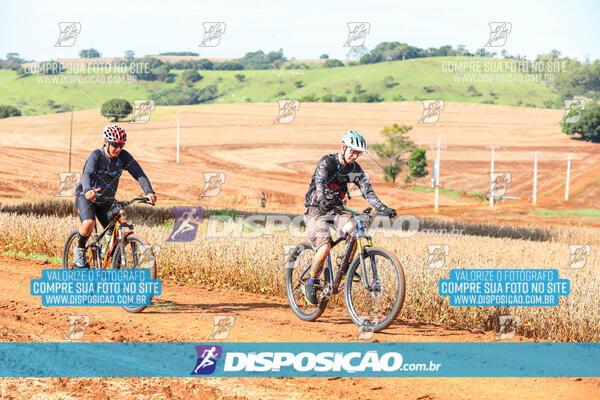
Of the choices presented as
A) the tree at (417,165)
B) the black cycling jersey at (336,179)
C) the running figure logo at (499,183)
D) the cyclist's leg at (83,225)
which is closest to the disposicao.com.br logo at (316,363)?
the black cycling jersey at (336,179)

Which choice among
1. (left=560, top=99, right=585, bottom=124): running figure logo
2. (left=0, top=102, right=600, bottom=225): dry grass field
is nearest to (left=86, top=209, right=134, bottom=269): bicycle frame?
(left=0, top=102, right=600, bottom=225): dry grass field

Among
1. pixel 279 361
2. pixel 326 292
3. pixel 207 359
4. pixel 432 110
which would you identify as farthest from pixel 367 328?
pixel 432 110

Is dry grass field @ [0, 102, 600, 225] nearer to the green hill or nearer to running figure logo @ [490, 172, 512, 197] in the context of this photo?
running figure logo @ [490, 172, 512, 197]

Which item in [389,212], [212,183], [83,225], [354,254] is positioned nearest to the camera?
[389,212]

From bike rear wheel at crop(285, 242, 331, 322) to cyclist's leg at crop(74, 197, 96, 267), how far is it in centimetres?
303

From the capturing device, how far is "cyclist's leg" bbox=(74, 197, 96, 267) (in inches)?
392

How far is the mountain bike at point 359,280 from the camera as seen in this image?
26.6 ft

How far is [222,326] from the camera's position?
8930 mm

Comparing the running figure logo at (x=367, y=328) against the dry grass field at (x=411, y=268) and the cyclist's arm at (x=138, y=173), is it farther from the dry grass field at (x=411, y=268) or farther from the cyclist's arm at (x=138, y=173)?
the cyclist's arm at (x=138, y=173)

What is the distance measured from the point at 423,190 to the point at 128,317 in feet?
166

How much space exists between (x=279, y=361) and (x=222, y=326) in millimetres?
1751

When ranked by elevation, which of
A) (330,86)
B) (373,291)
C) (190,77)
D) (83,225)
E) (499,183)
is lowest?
(499,183)

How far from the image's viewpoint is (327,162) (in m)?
8.47

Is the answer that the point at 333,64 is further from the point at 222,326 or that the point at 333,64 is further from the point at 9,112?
the point at 222,326
